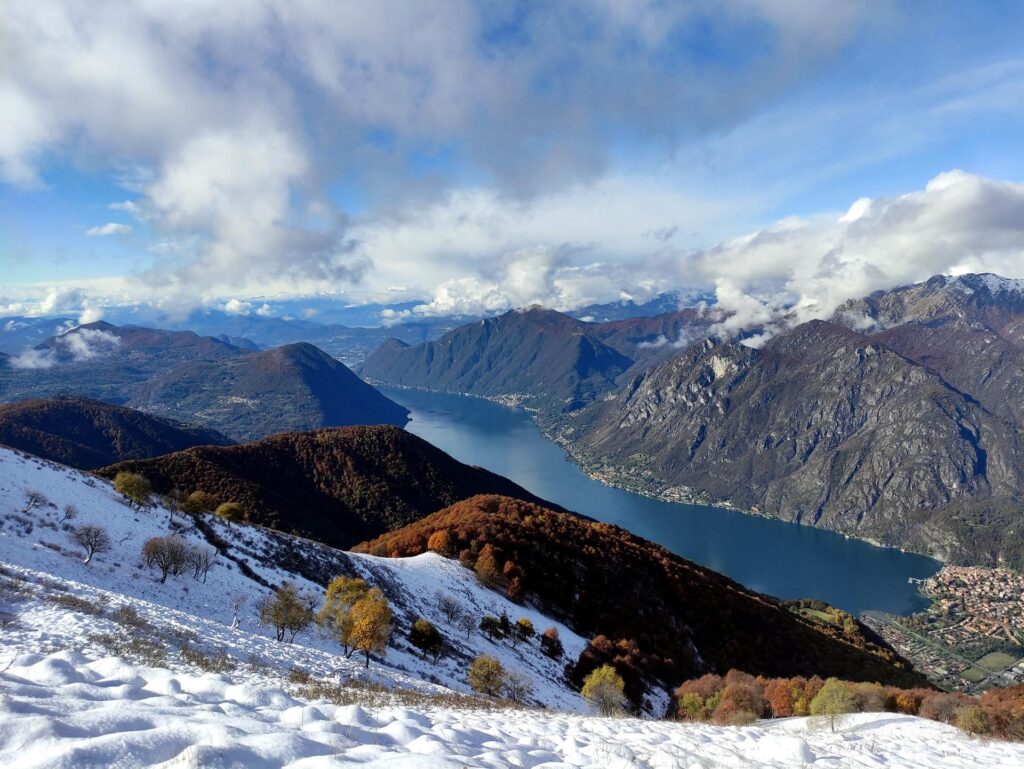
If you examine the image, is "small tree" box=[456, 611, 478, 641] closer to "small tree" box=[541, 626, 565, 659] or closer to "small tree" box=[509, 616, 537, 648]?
"small tree" box=[509, 616, 537, 648]

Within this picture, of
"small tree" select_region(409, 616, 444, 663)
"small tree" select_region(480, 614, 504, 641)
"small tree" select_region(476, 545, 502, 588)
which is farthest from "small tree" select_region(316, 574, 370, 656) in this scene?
"small tree" select_region(476, 545, 502, 588)

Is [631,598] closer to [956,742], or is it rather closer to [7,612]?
[956,742]

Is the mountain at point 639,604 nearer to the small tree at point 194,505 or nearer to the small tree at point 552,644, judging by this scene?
the small tree at point 552,644

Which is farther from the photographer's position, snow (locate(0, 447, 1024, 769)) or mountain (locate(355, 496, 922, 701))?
mountain (locate(355, 496, 922, 701))

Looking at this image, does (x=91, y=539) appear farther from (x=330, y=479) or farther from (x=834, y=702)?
(x=330, y=479)

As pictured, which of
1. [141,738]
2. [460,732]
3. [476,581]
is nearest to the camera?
[141,738]

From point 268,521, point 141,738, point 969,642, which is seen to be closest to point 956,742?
point 141,738
